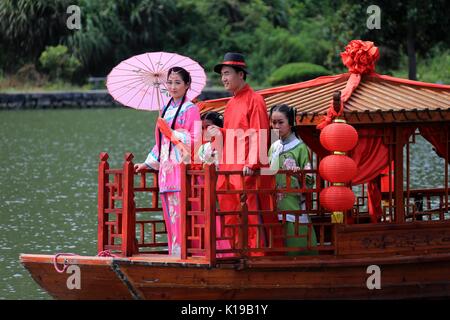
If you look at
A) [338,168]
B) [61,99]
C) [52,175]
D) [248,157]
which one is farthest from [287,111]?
[61,99]

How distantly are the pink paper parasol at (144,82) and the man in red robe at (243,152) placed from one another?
60 cm

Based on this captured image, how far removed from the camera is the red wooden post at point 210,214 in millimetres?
8500

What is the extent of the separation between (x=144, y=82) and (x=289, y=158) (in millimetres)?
1287

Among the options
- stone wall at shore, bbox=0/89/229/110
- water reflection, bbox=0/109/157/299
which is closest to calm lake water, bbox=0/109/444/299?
water reflection, bbox=0/109/157/299

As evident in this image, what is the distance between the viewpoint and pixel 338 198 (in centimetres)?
873

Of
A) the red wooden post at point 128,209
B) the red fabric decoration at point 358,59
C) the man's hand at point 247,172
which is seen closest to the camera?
the man's hand at point 247,172

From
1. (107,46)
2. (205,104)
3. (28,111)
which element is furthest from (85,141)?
(205,104)

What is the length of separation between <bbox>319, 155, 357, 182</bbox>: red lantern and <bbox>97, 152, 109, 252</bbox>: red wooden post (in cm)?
156

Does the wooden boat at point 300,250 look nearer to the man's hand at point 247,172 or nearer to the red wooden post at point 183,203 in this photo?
the red wooden post at point 183,203

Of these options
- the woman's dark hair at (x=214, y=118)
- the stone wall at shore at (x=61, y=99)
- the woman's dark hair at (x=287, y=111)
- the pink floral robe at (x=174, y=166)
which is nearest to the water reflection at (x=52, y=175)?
the stone wall at shore at (x=61, y=99)

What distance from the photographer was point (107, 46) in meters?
36.0

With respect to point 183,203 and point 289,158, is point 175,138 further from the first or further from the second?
point 289,158

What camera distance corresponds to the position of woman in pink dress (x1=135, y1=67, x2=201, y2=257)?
902cm
